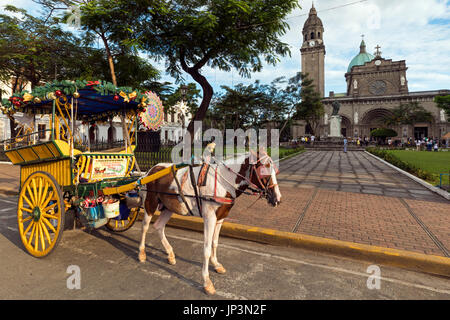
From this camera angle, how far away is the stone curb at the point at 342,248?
3.60 meters

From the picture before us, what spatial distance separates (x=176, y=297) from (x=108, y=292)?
82cm

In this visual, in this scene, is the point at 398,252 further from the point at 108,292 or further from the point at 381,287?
the point at 108,292

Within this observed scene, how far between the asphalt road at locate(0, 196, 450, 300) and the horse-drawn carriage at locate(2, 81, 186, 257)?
418 mm

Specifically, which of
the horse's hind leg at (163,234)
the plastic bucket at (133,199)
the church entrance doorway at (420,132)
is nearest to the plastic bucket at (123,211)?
the plastic bucket at (133,199)

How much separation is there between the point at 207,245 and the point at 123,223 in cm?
267

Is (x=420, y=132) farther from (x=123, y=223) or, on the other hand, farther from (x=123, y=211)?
(x=123, y=211)

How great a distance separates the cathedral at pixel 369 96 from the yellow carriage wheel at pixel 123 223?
205 ft

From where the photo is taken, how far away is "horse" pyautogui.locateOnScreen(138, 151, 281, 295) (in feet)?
9.64

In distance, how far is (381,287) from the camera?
10.3ft

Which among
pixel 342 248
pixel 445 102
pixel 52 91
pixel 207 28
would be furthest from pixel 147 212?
pixel 445 102

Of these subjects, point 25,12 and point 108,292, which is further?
point 25,12

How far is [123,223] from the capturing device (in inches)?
196
